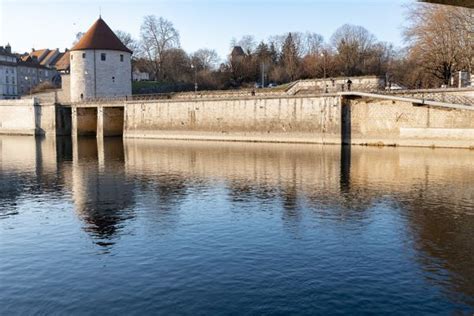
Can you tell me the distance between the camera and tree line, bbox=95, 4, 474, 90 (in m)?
42.7

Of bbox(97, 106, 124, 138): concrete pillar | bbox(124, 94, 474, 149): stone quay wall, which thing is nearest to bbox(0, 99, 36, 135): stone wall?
bbox(97, 106, 124, 138): concrete pillar

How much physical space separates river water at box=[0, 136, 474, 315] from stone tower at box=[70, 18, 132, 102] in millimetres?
32963

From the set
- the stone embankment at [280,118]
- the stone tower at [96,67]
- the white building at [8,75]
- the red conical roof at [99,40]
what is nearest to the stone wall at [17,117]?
the stone embankment at [280,118]

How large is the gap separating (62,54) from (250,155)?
8248 centimetres

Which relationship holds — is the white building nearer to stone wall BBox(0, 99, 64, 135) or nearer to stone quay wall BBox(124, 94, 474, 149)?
stone wall BBox(0, 99, 64, 135)

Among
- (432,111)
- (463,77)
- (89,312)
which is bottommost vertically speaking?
(89,312)

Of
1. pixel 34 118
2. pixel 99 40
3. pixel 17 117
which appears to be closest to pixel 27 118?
pixel 34 118

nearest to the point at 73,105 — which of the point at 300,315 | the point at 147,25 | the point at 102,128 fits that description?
the point at 102,128

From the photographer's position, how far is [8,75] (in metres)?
87.0

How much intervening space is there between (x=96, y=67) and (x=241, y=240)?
4878 cm

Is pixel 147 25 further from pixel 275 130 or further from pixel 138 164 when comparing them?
pixel 138 164

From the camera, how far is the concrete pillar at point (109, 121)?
5334 centimetres

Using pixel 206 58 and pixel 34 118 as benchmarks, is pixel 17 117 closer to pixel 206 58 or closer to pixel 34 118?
pixel 34 118

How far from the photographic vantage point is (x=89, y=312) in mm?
8906
